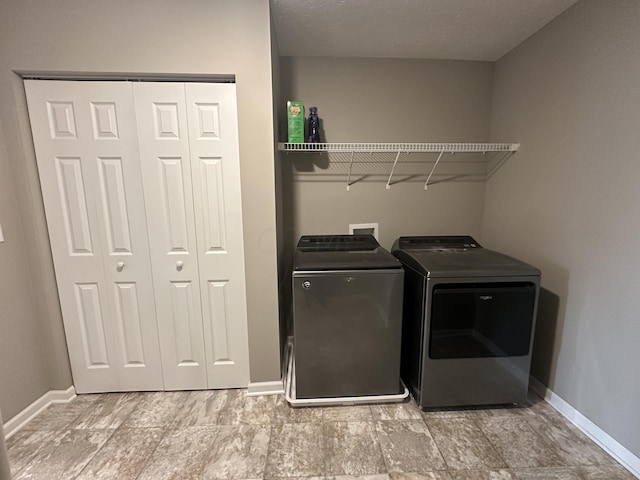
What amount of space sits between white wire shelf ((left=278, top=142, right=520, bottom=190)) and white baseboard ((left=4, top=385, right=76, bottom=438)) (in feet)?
6.87

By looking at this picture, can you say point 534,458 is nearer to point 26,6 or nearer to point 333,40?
point 333,40

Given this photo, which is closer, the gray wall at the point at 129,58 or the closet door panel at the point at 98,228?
the gray wall at the point at 129,58

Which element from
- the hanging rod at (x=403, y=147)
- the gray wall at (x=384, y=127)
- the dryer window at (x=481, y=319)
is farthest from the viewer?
the gray wall at (x=384, y=127)

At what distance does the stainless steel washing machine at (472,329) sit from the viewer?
1611mm

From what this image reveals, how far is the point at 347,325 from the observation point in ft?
5.56

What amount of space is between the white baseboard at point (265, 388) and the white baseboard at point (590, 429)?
5.46 feet

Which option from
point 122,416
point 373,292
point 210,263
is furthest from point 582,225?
point 122,416

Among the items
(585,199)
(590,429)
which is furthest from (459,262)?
(590,429)

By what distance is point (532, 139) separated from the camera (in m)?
1.87

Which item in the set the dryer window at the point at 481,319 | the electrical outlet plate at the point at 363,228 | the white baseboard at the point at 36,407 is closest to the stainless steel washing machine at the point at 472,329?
the dryer window at the point at 481,319

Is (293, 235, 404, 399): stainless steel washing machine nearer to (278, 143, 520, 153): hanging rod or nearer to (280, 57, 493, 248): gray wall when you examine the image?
(280, 57, 493, 248): gray wall

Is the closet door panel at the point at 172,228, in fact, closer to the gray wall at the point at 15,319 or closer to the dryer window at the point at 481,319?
the gray wall at the point at 15,319

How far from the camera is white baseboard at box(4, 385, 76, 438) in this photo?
1599mm

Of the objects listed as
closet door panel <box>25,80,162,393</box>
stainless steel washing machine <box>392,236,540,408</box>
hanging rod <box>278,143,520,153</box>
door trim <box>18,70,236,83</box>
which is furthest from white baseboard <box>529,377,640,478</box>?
door trim <box>18,70,236,83</box>
